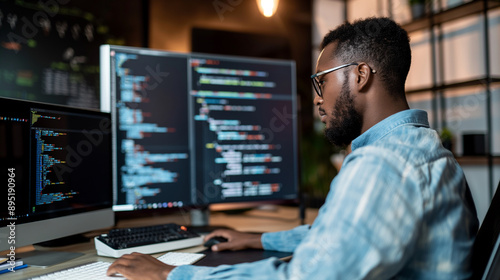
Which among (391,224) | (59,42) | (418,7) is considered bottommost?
(391,224)

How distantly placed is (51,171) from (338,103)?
2.53 ft

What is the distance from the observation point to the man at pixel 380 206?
2.00ft

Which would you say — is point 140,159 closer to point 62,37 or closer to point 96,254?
point 96,254

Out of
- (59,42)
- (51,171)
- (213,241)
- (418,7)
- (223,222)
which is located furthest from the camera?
(418,7)

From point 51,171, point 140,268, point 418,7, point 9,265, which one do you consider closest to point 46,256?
point 9,265

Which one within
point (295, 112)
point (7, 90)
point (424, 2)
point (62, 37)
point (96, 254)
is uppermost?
point (424, 2)

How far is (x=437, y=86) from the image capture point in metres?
2.88

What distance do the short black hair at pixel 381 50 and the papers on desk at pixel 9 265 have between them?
921 mm

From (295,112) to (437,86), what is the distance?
1.66 m

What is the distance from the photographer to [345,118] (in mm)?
945

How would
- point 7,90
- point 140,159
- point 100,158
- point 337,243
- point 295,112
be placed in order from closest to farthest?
1. point 337,243
2. point 100,158
3. point 140,159
4. point 295,112
5. point 7,90

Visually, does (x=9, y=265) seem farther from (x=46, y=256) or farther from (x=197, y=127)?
(x=197, y=127)

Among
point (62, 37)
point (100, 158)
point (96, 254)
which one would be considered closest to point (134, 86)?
point (100, 158)

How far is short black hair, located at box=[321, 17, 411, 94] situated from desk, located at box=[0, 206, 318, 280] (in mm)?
696
